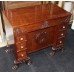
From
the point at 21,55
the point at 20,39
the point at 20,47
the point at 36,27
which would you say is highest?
the point at 36,27

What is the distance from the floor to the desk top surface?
0.55 m

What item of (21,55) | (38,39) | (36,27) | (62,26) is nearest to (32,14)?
(36,27)

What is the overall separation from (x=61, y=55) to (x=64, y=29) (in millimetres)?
446

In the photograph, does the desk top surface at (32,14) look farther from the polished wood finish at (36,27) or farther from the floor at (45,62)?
the floor at (45,62)

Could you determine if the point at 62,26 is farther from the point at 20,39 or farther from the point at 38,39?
the point at 20,39

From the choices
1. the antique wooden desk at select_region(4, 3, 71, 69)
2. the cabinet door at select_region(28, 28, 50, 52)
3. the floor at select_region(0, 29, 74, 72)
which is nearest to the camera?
the antique wooden desk at select_region(4, 3, 71, 69)

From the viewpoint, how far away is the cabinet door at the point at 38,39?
175 centimetres

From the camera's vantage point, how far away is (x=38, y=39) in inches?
71.1

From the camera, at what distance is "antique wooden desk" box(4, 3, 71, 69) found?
1614 millimetres

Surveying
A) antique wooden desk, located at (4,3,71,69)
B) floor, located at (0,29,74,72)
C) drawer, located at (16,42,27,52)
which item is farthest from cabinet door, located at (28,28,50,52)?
floor, located at (0,29,74,72)

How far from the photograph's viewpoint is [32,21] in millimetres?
1618

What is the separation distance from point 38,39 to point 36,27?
0.69ft

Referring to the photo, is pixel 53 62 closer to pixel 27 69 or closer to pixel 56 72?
pixel 56 72

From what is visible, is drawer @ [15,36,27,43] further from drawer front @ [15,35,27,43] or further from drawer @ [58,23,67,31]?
drawer @ [58,23,67,31]
